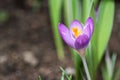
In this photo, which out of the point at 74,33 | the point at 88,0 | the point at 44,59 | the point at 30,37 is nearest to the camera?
the point at 74,33

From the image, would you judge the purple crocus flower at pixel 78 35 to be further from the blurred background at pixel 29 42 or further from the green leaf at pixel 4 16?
the green leaf at pixel 4 16

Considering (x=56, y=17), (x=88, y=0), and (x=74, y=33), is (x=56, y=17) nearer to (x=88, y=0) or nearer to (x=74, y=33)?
(x=88, y=0)

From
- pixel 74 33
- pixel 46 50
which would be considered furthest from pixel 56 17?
pixel 74 33

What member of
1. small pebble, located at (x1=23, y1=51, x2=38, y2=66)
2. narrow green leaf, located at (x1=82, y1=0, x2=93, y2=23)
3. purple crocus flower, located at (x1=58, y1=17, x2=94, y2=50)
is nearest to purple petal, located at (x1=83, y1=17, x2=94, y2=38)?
purple crocus flower, located at (x1=58, y1=17, x2=94, y2=50)

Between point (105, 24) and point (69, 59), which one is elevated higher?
point (105, 24)

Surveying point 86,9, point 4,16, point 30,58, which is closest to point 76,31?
point 86,9

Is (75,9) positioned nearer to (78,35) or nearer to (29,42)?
(78,35)

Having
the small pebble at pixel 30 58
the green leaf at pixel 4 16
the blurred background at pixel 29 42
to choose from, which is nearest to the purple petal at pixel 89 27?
the blurred background at pixel 29 42

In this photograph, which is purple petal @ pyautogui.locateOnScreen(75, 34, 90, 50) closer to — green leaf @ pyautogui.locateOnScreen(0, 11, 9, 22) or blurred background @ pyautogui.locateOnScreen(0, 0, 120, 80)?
blurred background @ pyautogui.locateOnScreen(0, 0, 120, 80)
